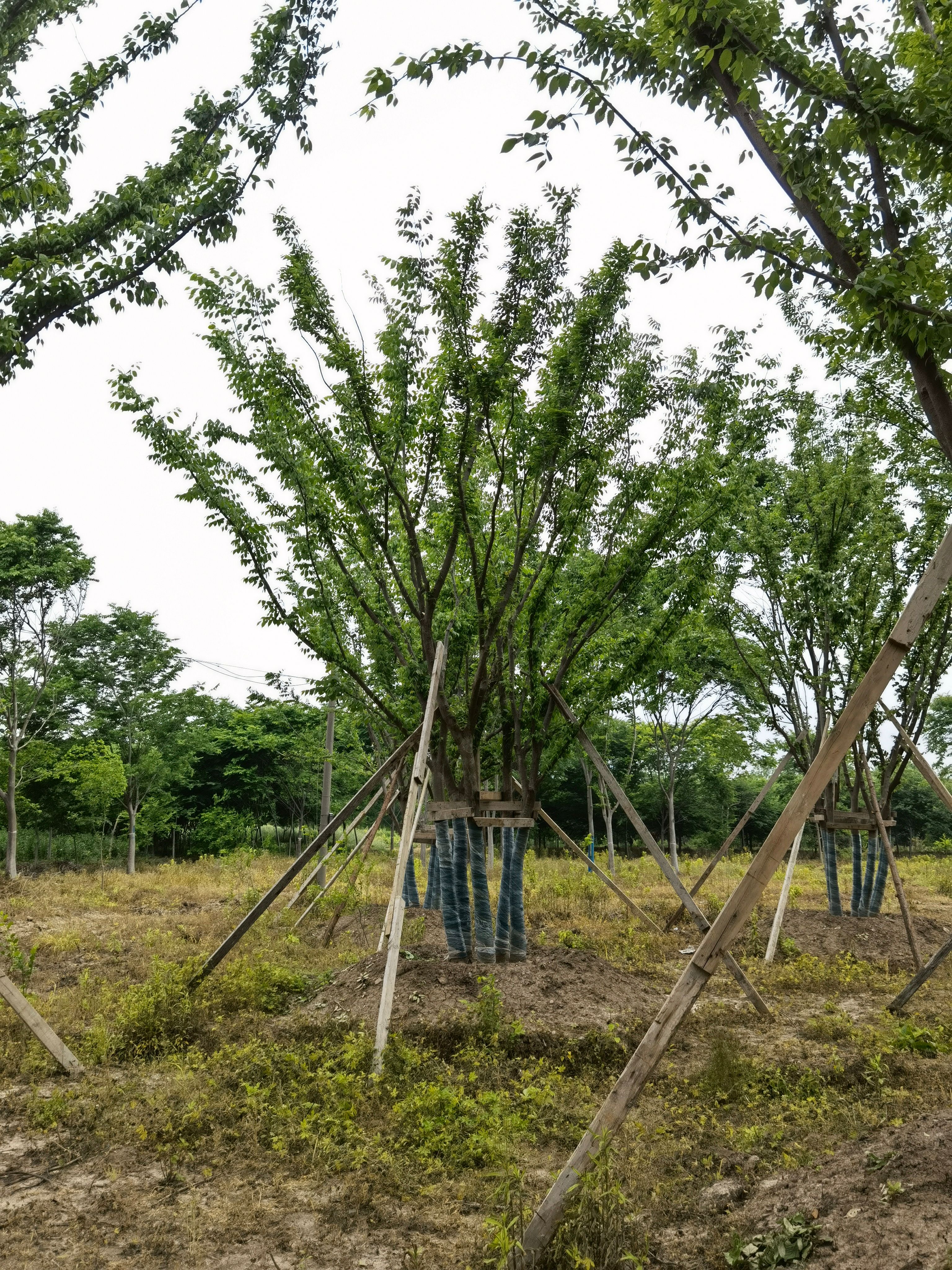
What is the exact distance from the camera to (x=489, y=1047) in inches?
298

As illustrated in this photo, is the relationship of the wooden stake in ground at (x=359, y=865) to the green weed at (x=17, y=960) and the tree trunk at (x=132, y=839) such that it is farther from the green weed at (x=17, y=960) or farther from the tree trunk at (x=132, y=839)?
the tree trunk at (x=132, y=839)

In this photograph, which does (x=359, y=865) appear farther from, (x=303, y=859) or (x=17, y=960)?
(x=17, y=960)

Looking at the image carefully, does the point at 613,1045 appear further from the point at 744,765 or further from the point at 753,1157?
the point at 744,765

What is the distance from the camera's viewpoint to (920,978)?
8445 mm

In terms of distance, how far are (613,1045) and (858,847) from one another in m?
9.52

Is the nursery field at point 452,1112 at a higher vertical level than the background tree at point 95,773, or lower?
lower

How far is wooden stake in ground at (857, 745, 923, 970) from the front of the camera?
10.8m

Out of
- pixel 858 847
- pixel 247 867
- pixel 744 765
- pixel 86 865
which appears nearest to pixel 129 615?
pixel 86 865

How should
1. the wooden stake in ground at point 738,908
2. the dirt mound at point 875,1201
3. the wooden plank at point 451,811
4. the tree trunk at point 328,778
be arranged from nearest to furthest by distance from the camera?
the dirt mound at point 875,1201
the wooden stake in ground at point 738,908
the wooden plank at point 451,811
the tree trunk at point 328,778

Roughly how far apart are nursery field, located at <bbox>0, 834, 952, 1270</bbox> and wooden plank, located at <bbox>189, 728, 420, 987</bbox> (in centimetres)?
29

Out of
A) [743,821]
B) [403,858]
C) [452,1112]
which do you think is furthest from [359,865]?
[743,821]

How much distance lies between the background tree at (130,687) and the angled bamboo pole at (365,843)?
58.6 ft

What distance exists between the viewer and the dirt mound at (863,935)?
12.5 m

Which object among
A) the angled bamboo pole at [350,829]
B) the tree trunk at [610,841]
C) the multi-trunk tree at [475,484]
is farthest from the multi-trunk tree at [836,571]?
the tree trunk at [610,841]
